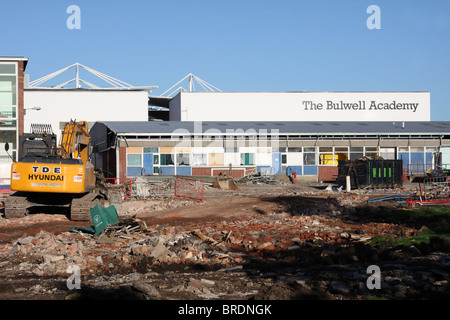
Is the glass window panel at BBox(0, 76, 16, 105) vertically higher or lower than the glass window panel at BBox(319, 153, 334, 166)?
higher

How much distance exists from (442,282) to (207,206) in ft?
47.8

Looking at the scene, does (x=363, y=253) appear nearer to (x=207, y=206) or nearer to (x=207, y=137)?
(x=207, y=206)

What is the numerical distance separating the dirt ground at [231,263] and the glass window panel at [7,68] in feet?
62.1

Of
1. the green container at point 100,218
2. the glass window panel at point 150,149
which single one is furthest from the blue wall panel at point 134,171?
the green container at point 100,218

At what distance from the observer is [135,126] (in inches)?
1670

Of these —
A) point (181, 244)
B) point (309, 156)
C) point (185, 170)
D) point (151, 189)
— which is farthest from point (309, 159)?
point (181, 244)

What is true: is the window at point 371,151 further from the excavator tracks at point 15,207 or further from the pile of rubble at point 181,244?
the excavator tracks at point 15,207

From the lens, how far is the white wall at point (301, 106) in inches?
2347

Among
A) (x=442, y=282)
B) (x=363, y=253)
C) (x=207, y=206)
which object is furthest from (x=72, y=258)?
(x=207, y=206)

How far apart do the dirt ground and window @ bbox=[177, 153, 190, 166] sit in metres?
21.7

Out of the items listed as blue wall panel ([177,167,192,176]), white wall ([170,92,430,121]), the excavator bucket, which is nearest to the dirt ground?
the excavator bucket

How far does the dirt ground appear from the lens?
779cm

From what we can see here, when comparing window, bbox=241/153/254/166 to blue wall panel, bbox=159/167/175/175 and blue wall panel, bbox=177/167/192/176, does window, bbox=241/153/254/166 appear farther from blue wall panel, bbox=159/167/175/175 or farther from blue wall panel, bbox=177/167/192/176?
blue wall panel, bbox=159/167/175/175

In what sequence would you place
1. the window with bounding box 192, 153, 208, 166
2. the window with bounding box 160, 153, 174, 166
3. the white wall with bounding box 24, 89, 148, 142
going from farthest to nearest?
the white wall with bounding box 24, 89, 148, 142
the window with bounding box 192, 153, 208, 166
the window with bounding box 160, 153, 174, 166
